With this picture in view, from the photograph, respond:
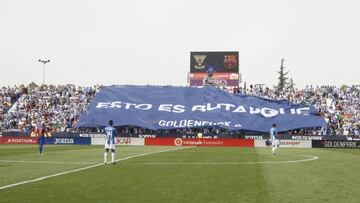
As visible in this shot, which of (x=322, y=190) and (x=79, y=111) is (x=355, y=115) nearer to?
(x=79, y=111)

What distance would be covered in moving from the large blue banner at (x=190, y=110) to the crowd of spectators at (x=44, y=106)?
2245mm

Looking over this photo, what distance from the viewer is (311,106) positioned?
6550 cm

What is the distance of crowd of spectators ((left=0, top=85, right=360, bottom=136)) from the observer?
6325 centimetres

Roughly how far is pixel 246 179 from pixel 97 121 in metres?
51.0

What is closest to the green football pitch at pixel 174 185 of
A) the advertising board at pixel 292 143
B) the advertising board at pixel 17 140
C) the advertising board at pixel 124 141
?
the advertising board at pixel 292 143

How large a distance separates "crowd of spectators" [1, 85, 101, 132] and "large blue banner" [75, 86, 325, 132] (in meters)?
2.25

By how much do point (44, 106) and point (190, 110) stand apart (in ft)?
64.0

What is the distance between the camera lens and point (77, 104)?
72062 mm

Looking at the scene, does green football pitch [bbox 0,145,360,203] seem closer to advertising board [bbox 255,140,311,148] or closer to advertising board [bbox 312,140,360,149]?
advertising board [bbox 312,140,360,149]

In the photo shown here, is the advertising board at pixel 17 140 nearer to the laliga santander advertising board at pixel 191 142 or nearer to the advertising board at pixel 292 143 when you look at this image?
the laliga santander advertising board at pixel 191 142

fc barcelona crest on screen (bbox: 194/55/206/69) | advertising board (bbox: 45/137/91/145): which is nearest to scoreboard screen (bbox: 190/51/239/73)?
fc barcelona crest on screen (bbox: 194/55/206/69)

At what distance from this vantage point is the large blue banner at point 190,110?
212 ft

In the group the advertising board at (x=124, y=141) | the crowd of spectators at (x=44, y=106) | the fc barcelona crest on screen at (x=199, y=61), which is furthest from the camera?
the fc barcelona crest on screen at (x=199, y=61)

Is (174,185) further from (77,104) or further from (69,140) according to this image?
(77,104)
